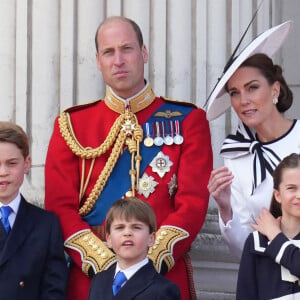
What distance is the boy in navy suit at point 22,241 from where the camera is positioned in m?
3.90

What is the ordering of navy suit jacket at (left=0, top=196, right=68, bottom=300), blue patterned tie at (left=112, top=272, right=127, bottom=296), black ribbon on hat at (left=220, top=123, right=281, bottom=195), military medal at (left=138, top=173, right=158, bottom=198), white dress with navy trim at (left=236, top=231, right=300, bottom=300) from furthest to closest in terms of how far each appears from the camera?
military medal at (left=138, top=173, right=158, bottom=198), black ribbon on hat at (left=220, top=123, right=281, bottom=195), navy suit jacket at (left=0, top=196, right=68, bottom=300), blue patterned tie at (left=112, top=272, right=127, bottom=296), white dress with navy trim at (left=236, top=231, right=300, bottom=300)

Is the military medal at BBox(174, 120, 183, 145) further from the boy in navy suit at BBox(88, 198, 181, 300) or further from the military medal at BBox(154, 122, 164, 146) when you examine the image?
the boy in navy suit at BBox(88, 198, 181, 300)

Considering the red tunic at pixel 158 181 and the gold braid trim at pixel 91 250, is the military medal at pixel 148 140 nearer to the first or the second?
the red tunic at pixel 158 181

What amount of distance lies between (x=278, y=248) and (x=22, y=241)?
3.27ft

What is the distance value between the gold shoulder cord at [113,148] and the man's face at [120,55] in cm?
15

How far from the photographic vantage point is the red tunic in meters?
4.05

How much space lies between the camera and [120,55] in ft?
13.6

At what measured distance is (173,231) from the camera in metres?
3.99

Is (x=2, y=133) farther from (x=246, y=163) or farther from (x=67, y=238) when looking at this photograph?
(x=246, y=163)

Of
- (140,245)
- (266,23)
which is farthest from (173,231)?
(266,23)

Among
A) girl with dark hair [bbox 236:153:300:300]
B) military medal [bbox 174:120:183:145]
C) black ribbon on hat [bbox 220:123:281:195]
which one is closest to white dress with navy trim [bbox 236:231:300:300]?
girl with dark hair [bbox 236:153:300:300]

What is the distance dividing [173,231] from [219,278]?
102cm

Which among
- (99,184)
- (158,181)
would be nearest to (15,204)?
(99,184)

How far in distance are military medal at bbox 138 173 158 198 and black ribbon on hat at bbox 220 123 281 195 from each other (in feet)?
1.01
